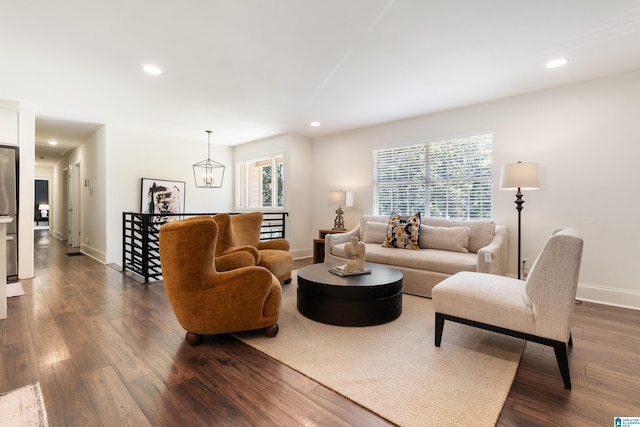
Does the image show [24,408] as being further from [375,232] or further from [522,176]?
[522,176]

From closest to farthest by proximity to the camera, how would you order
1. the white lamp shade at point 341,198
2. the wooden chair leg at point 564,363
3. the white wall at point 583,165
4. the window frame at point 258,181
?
the wooden chair leg at point 564,363
the white wall at point 583,165
the white lamp shade at point 341,198
the window frame at point 258,181

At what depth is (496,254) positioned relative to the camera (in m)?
3.19

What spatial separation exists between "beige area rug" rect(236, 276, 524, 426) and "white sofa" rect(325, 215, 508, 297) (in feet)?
2.54

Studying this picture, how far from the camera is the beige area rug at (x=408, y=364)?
1531 mm

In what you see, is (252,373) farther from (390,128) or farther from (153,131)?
(153,131)

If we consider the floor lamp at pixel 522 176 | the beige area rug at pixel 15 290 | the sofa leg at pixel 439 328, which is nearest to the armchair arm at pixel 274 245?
the sofa leg at pixel 439 328

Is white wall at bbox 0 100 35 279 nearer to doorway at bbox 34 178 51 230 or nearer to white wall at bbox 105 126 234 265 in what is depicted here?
white wall at bbox 105 126 234 265

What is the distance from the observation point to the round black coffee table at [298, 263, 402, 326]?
2.57 metres

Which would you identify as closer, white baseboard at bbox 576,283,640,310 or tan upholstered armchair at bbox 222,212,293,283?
white baseboard at bbox 576,283,640,310

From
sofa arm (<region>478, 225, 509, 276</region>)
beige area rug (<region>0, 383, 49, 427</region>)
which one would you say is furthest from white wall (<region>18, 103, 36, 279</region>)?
sofa arm (<region>478, 225, 509, 276</region>)

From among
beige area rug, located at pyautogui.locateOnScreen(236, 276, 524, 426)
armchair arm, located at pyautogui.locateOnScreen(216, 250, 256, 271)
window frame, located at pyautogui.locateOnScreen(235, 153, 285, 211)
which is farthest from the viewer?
window frame, located at pyautogui.locateOnScreen(235, 153, 285, 211)

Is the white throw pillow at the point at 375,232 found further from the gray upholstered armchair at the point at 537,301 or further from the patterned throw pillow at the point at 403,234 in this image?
the gray upholstered armchair at the point at 537,301

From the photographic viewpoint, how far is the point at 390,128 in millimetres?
5082

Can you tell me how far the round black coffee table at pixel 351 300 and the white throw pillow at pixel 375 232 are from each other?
167 centimetres
